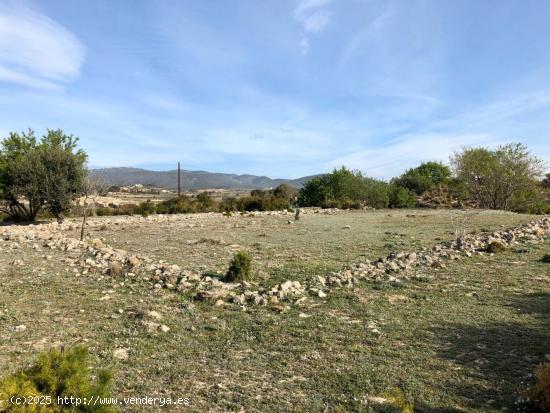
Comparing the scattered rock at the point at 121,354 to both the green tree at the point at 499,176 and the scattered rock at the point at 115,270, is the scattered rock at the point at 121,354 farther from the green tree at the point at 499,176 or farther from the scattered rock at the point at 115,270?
the green tree at the point at 499,176

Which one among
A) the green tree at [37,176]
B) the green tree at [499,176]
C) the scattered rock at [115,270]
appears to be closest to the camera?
the scattered rock at [115,270]

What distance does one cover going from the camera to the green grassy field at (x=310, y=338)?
4867 millimetres

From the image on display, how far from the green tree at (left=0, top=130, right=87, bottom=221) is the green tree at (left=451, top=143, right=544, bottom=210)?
34.8 m

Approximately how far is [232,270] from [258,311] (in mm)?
2500

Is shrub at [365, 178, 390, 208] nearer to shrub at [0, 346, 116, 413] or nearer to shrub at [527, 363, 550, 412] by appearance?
shrub at [527, 363, 550, 412]

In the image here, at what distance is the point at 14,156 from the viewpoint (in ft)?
90.0

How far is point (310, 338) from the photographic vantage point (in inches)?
257

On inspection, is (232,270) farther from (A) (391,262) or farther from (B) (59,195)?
(B) (59,195)

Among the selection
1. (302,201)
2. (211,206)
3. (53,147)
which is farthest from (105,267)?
(302,201)

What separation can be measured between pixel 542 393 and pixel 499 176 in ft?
131

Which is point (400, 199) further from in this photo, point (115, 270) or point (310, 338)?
Answer: point (310, 338)

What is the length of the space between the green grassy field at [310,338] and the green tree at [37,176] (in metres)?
15.4

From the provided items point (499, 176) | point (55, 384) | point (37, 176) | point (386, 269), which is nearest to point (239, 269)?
point (386, 269)

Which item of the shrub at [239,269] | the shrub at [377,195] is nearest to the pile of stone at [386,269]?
the shrub at [239,269]
